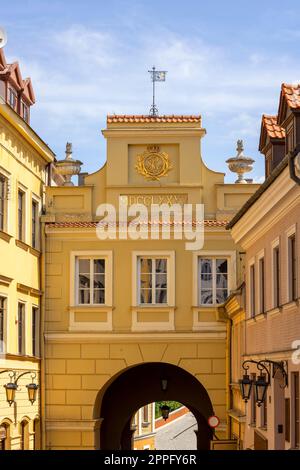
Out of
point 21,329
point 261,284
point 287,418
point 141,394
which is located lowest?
point 141,394

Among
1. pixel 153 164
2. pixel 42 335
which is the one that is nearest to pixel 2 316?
pixel 42 335

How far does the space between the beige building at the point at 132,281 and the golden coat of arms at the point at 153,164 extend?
0.03 metres

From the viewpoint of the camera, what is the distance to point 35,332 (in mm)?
31969

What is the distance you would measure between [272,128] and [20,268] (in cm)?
844

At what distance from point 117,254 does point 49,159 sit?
333 centimetres

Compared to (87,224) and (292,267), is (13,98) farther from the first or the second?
(292,267)

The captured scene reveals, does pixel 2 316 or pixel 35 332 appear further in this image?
pixel 35 332

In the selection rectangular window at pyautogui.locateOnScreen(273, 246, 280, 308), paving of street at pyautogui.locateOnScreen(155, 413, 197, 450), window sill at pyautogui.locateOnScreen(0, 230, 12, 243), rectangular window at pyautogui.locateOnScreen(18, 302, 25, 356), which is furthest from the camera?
paving of street at pyautogui.locateOnScreen(155, 413, 197, 450)

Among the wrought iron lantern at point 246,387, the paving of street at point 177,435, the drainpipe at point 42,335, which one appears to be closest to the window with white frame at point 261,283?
the wrought iron lantern at point 246,387

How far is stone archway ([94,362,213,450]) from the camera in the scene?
3516 cm

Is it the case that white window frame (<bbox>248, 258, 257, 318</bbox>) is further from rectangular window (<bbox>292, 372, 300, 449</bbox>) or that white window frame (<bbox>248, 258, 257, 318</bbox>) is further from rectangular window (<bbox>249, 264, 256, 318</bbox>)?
rectangular window (<bbox>292, 372, 300, 449</bbox>)

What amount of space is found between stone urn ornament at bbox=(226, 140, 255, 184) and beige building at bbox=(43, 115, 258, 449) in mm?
422

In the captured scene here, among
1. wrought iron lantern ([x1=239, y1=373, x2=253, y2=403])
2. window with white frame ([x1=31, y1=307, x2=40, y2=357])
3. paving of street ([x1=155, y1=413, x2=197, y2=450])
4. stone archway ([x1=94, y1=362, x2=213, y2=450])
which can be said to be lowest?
paving of street ([x1=155, y1=413, x2=197, y2=450])

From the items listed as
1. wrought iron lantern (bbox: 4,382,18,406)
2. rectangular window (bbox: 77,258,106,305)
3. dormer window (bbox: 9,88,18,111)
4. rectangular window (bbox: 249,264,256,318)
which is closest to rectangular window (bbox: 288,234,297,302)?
rectangular window (bbox: 249,264,256,318)
